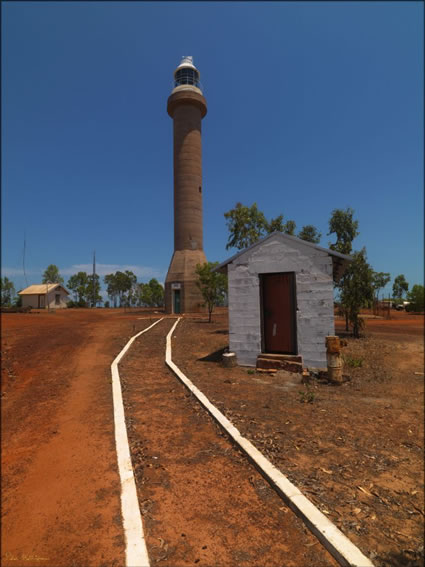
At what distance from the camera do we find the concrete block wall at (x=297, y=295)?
970 cm

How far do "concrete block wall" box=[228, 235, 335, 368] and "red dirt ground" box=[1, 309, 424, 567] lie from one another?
186 centimetres

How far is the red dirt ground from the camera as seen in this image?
2.75m

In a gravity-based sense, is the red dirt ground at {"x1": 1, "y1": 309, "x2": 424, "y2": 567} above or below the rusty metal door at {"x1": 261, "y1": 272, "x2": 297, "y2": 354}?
below

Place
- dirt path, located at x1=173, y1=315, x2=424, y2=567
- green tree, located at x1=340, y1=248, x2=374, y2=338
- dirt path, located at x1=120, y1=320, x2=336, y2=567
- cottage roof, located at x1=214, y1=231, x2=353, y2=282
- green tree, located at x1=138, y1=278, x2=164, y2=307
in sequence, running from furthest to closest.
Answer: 1. green tree, located at x1=138, y1=278, x2=164, y2=307
2. green tree, located at x1=340, y1=248, x2=374, y2=338
3. cottage roof, located at x1=214, y1=231, x2=353, y2=282
4. dirt path, located at x1=173, y1=315, x2=424, y2=567
5. dirt path, located at x1=120, y1=320, x2=336, y2=567

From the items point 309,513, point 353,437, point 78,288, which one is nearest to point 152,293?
point 78,288

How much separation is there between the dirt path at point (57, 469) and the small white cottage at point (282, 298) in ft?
16.7

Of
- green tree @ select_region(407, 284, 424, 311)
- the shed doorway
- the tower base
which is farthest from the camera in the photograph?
the shed doorway

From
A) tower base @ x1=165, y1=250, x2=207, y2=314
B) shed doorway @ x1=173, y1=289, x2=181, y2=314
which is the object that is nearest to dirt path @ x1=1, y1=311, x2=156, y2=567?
tower base @ x1=165, y1=250, x2=207, y2=314

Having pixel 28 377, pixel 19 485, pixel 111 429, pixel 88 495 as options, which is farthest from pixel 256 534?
pixel 28 377

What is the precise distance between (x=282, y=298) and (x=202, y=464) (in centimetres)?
713

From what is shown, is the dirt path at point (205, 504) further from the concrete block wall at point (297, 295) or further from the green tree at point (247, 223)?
the green tree at point (247, 223)

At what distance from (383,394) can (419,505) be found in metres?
4.66

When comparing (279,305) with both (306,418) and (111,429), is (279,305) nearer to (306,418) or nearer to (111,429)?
(306,418)

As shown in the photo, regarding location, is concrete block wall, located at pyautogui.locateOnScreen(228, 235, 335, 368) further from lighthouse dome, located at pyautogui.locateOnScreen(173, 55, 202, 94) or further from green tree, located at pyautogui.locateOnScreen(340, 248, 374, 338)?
lighthouse dome, located at pyautogui.locateOnScreen(173, 55, 202, 94)
